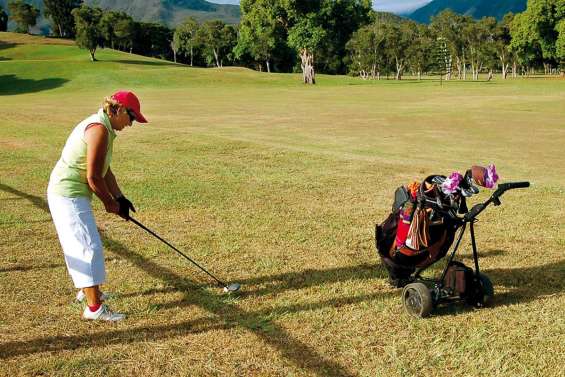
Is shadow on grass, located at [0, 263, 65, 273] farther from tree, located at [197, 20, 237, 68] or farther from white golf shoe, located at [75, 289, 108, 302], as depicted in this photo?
tree, located at [197, 20, 237, 68]

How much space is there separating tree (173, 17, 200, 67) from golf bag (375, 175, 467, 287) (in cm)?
12354

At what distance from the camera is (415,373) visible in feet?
15.4

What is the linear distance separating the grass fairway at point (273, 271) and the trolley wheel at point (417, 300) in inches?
5.2

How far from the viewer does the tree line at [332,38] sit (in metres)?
72.3

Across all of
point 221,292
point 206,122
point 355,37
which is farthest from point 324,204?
point 355,37

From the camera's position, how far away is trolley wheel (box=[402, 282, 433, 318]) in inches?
217

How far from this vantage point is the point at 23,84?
64.8 m

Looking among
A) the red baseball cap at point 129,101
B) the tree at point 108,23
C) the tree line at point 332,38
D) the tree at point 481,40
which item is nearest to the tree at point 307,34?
the tree line at point 332,38

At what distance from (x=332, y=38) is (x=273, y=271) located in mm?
73675

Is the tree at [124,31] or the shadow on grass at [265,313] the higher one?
the tree at [124,31]

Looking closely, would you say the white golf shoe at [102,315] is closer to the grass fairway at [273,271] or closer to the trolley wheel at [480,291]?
the grass fairway at [273,271]

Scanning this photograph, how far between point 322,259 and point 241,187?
16.3 feet

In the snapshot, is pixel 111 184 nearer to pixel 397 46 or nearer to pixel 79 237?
pixel 79 237

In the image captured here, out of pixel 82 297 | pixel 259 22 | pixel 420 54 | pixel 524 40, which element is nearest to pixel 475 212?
pixel 82 297
